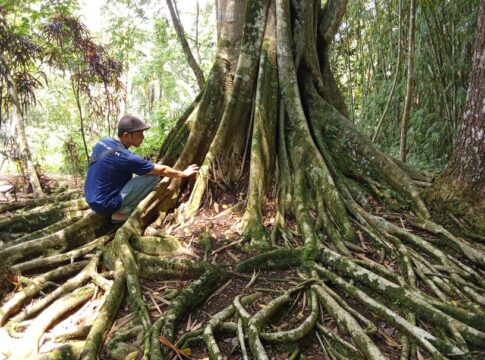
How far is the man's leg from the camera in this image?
405 cm

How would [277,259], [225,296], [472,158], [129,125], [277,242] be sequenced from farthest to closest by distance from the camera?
1. [129,125]
2. [277,242]
3. [472,158]
4. [277,259]
5. [225,296]

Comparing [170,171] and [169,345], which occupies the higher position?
[170,171]

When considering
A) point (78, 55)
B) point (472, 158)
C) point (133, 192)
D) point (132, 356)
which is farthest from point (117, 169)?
point (78, 55)

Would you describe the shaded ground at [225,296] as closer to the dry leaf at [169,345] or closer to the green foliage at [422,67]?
the dry leaf at [169,345]

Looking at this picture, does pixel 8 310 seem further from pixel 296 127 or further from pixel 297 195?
pixel 296 127

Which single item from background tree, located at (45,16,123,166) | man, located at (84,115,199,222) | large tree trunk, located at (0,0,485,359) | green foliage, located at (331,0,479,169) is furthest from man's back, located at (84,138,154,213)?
green foliage, located at (331,0,479,169)

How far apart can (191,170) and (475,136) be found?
2726 mm

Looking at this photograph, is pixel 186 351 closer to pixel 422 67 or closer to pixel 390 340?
pixel 390 340

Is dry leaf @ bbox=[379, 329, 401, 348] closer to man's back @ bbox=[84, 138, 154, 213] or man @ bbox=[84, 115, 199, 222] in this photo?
man @ bbox=[84, 115, 199, 222]

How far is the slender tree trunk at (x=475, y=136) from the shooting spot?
10.2 ft

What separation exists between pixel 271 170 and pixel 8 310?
8.93 ft

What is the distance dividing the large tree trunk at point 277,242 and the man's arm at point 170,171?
0.13 metres

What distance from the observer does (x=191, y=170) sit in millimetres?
4109

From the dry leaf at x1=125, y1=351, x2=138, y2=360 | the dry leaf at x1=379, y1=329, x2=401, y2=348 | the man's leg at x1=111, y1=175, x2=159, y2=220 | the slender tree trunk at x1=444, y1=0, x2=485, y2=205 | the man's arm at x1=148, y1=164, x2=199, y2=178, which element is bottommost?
the dry leaf at x1=125, y1=351, x2=138, y2=360
